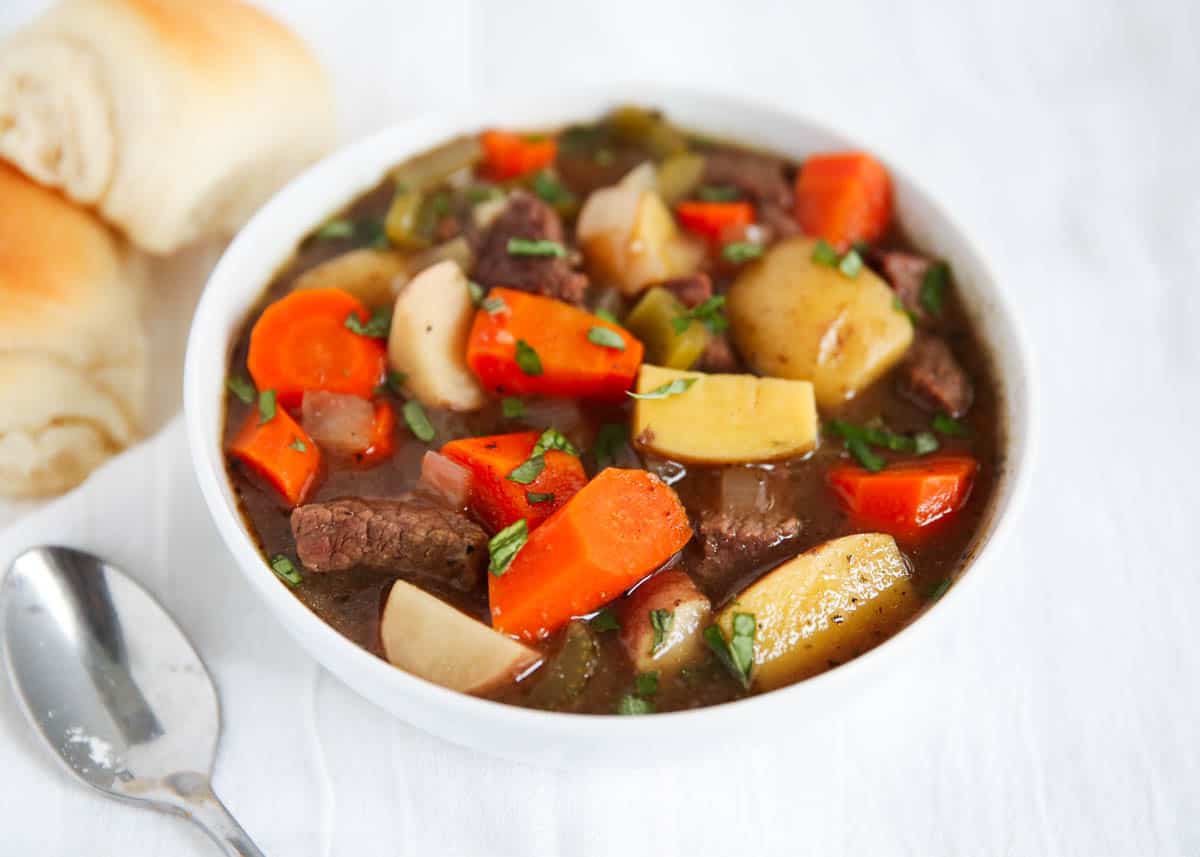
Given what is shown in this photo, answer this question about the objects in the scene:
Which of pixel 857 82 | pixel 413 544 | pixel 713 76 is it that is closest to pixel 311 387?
pixel 413 544

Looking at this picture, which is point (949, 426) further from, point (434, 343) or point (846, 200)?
point (434, 343)

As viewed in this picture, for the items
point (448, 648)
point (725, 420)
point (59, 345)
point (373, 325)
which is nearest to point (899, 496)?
point (725, 420)

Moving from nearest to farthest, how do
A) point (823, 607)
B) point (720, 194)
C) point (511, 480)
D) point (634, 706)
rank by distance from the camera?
point (634, 706) < point (823, 607) < point (511, 480) < point (720, 194)

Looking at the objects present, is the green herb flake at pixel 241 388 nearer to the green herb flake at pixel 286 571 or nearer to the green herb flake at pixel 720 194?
the green herb flake at pixel 286 571

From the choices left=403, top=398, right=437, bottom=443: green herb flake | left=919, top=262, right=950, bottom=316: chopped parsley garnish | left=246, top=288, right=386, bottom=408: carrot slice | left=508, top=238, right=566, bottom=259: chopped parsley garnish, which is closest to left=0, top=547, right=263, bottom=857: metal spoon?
left=246, top=288, right=386, bottom=408: carrot slice

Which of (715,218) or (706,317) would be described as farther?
(715,218)

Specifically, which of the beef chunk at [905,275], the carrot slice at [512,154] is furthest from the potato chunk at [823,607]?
the carrot slice at [512,154]

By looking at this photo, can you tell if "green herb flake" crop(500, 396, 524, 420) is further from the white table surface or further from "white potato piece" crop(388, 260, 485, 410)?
the white table surface
